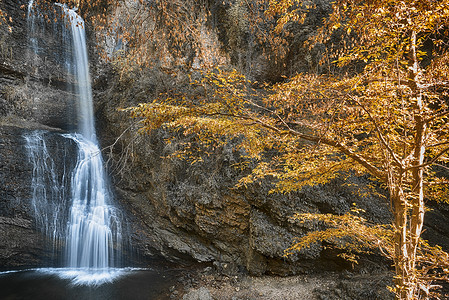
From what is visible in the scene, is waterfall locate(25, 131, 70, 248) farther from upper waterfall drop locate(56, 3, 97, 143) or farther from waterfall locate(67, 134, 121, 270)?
upper waterfall drop locate(56, 3, 97, 143)

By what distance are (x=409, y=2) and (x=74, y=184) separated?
1094 centimetres

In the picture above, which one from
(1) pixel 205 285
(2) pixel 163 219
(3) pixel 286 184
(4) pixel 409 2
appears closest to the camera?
(4) pixel 409 2

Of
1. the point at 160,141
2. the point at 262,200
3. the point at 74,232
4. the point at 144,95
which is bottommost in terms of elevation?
the point at 74,232

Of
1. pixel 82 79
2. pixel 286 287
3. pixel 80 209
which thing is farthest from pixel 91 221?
pixel 82 79

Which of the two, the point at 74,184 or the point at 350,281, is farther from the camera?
the point at 74,184

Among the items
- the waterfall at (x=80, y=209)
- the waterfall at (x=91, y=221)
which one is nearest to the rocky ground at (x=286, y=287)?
the waterfall at (x=91, y=221)

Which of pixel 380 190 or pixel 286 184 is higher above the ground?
pixel 286 184

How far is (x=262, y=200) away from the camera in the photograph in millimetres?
7660

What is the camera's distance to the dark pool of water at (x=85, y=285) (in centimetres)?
675

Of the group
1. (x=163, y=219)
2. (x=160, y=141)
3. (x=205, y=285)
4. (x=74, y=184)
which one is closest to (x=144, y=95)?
(x=160, y=141)

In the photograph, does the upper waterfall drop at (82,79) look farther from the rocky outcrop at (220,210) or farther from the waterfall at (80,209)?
the rocky outcrop at (220,210)

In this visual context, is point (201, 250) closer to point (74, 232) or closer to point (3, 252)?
point (74, 232)

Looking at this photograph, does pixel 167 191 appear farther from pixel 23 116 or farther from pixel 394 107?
pixel 23 116

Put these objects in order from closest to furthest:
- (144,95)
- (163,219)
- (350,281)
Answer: (350,281) → (163,219) → (144,95)
